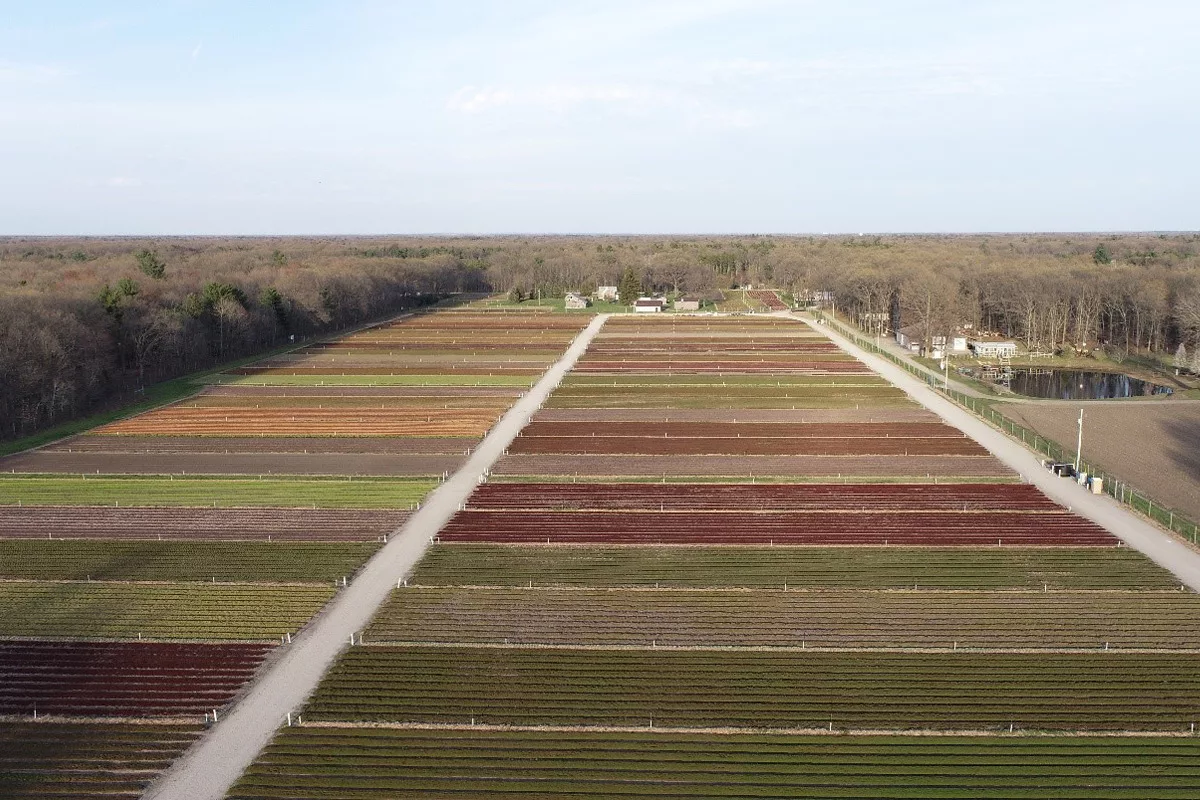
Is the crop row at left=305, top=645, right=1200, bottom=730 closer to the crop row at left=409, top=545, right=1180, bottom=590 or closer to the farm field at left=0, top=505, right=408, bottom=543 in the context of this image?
the crop row at left=409, top=545, right=1180, bottom=590

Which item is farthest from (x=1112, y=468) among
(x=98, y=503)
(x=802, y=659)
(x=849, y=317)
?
(x=849, y=317)

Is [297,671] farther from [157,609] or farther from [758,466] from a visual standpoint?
[758,466]

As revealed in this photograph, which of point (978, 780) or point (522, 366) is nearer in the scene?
point (978, 780)

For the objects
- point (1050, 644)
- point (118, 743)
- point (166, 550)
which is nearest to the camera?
point (118, 743)

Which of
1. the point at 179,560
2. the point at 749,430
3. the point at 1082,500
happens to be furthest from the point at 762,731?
the point at 749,430

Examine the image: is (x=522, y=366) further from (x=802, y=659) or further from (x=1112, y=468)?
(x=802, y=659)
